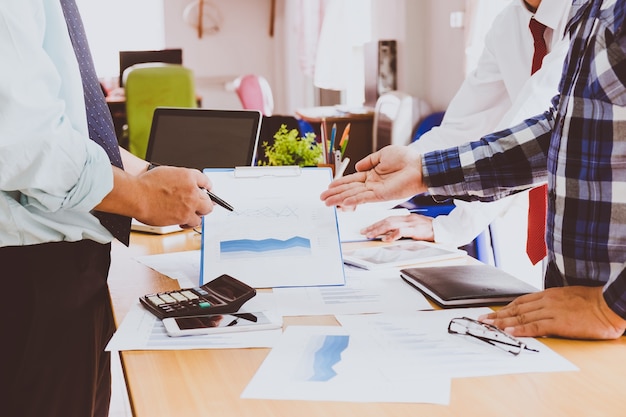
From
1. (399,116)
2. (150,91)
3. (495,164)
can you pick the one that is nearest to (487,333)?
(495,164)

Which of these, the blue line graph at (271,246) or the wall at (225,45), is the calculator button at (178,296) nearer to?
the blue line graph at (271,246)

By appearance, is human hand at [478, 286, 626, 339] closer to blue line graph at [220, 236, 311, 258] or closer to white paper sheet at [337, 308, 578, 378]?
white paper sheet at [337, 308, 578, 378]

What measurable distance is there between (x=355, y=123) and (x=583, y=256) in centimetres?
445

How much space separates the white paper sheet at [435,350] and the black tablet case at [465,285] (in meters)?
0.06

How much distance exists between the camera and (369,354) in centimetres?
106

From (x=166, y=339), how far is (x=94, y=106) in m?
0.50

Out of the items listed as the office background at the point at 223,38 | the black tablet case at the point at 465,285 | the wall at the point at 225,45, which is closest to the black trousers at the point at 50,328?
the black tablet case at the point at 465,285

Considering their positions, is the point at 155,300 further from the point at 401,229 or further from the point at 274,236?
the point at 401,229

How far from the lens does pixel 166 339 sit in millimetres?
1139

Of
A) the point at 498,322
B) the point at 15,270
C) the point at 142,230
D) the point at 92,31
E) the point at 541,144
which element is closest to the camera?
the point at 498,322

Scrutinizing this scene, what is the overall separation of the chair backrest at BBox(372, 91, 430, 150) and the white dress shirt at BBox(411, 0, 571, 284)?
7.88ft

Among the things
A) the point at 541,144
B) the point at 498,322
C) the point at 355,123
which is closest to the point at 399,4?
the point at 355,123

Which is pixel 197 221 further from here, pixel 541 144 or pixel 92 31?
pixel 92 31

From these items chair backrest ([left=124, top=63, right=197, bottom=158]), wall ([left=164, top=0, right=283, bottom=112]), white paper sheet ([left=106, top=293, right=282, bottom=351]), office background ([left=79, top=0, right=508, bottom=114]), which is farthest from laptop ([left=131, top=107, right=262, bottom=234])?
wall ([left=164, top=0, right=283, bottom=112])
